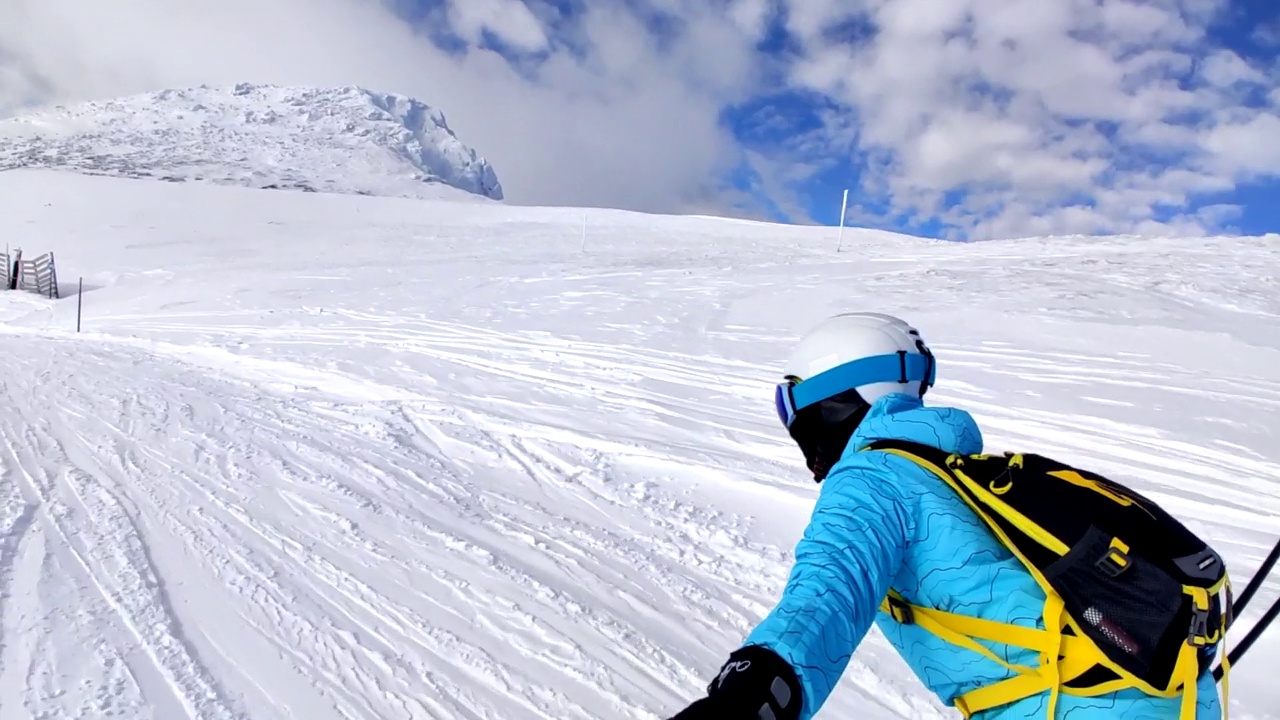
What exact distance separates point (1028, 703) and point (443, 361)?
9472 mm

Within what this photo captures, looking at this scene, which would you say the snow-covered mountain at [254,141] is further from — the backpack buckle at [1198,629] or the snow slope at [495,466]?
the backpack buckle at [1198,629]

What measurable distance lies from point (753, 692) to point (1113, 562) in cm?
68

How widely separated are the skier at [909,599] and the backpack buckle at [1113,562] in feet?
0.38

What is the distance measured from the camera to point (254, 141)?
2793 inches

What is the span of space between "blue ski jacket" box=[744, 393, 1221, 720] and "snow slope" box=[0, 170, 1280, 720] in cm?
213

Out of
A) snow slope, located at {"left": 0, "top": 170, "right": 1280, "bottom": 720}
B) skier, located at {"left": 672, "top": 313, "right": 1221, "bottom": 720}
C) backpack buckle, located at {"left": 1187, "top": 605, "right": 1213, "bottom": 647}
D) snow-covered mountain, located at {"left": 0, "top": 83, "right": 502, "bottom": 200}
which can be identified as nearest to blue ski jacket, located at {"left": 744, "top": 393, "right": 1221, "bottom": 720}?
skier, located at {"left": 672, "top": 313, "right": 1221, "bottom": 720}

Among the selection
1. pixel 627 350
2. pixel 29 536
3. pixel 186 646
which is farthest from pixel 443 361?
pixel 186 646

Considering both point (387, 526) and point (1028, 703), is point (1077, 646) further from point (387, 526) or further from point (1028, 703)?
point (387, 526)

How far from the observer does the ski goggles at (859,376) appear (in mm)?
1840

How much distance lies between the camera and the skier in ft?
4.15

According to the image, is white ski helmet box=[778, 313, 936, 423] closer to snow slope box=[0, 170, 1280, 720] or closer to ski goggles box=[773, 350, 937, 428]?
ski goggles box=[773, 350, 937, 428]

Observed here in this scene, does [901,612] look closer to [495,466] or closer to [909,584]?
[909,584]

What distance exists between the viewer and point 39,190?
3506 cm

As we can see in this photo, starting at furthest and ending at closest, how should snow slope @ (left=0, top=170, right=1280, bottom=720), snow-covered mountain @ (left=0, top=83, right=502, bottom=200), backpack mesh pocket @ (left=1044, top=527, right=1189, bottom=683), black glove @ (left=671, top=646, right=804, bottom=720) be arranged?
snow-covered mountain @ (left=0, top=83, right=502, bottom=200), snow slope @ (left=0, top=170, right=1280, bottom=720), backpack mesh pocket @ (left=1044, top=527, right=1189, bottom=683), black glove @ (left=671, top=646, right=804, bottom=720)
